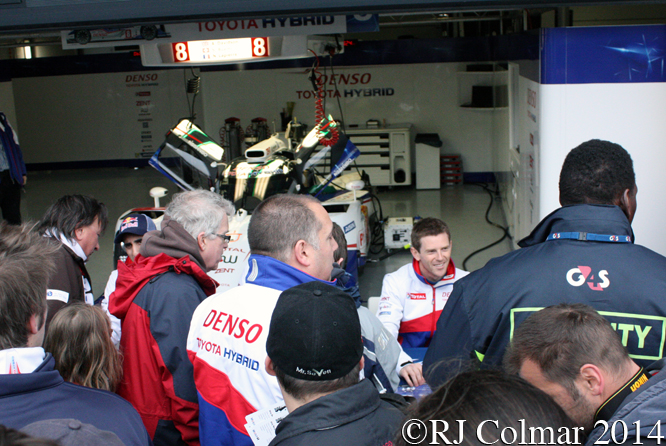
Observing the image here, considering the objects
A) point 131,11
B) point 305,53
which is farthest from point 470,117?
point 131,11

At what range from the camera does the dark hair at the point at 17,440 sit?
2.67 ft

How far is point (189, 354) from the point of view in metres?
2.08

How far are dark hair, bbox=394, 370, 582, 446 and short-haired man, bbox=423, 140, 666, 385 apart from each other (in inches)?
31.4

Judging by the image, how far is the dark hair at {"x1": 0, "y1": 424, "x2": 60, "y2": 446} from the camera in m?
0.81

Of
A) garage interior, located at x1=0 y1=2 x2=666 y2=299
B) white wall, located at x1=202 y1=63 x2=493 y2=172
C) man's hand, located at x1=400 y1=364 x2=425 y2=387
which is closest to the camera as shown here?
man's hand, located at x1=400 y1=364 x2=425 y2=387

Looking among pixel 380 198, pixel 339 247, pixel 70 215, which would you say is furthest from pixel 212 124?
pixel 339 247

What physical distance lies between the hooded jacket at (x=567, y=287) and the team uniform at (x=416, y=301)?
57.8 inches

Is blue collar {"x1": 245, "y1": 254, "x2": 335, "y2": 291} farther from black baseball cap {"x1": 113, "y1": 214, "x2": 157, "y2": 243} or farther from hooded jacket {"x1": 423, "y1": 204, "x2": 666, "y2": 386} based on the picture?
black baseball cap {"x1": 113, "y1": 214, "x2": 157, "y2": 243}

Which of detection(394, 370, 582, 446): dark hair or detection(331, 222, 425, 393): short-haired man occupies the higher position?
detection(394, 370, 582, 446): dark hair

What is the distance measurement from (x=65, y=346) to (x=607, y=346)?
1.73 m

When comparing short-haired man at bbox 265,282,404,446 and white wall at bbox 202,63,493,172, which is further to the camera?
white wall at bbox 202,63,493,172

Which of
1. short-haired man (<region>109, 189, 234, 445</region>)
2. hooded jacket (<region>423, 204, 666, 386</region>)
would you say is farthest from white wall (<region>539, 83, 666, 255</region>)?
short-haired man (<region>109, 189, 234, 445</region>)

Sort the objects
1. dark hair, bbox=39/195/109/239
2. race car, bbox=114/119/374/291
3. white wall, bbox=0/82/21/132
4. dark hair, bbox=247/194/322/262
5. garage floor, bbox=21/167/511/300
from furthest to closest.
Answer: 1. white wall, bbox=0/82/21/132
2. garage floor, bbox=21/167/511/300
3. race car, bbox=114/119/374/291
4. dark hair, bbox=39/195/109/239
5. dark hair, bbox=247/194/322/262

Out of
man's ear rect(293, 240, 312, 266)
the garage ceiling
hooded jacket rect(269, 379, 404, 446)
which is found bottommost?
hooded jacket rect(269, 379, 404, 446)
